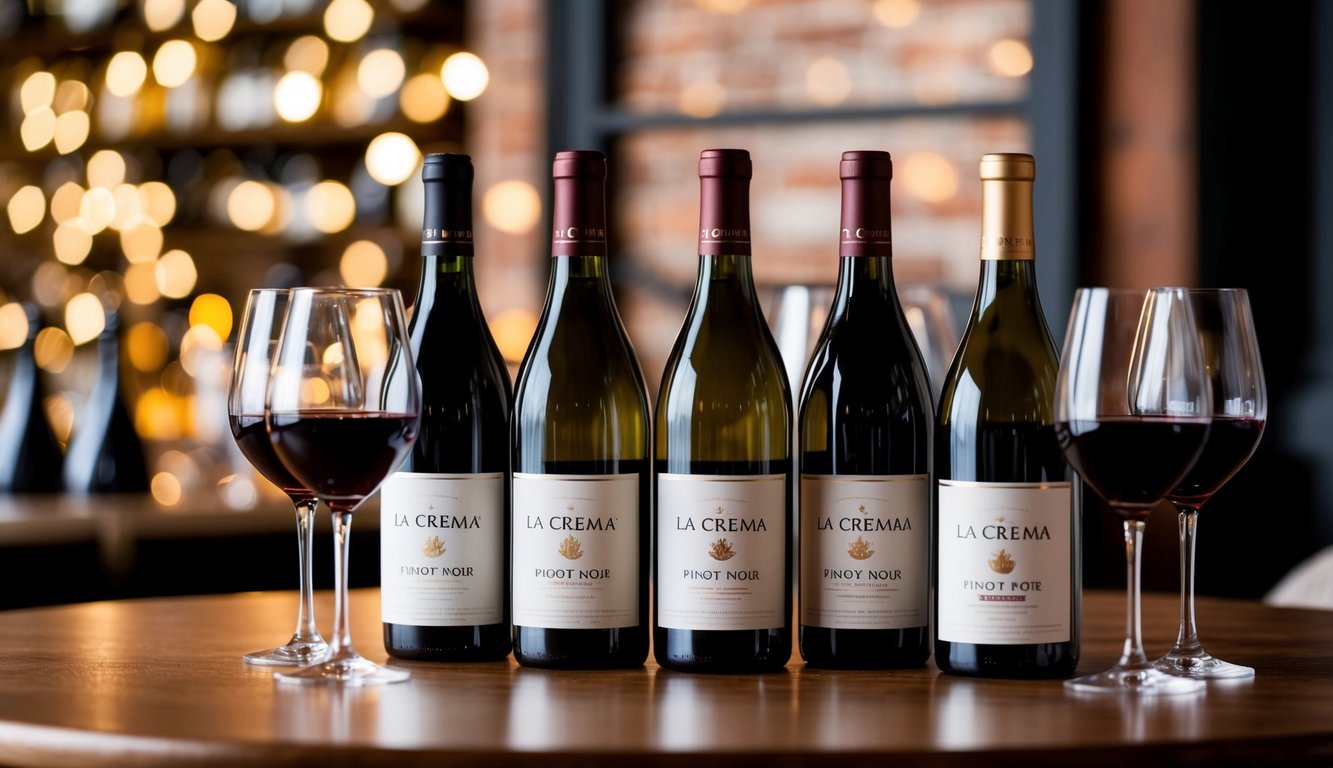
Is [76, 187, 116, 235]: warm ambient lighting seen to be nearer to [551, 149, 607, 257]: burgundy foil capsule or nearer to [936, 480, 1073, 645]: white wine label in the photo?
[551, 149, 607, 257]: burgundy foil capsule

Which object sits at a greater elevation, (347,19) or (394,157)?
(347,19)

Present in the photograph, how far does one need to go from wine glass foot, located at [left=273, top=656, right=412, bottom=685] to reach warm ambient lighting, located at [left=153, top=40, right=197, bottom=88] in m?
3.75

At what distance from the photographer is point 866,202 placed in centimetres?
104

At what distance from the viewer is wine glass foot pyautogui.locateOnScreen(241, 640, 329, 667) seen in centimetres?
106

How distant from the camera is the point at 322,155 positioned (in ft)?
14.5

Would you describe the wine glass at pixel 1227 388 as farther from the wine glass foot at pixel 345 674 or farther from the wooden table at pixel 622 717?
the wine glass foot at pixel 345 674

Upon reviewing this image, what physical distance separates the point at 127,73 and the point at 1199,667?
4.14 meters

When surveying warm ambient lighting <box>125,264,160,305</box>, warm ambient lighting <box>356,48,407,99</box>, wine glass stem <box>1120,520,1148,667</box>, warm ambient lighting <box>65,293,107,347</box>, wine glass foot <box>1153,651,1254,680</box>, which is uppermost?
warm ambient lighting <box>356,48,407,99</box>

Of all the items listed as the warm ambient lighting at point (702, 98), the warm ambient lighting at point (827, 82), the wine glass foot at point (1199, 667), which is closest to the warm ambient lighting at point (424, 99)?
the warm ambient lighting at point (702, 98)

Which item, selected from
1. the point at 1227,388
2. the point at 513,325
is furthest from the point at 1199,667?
the point at 513,325

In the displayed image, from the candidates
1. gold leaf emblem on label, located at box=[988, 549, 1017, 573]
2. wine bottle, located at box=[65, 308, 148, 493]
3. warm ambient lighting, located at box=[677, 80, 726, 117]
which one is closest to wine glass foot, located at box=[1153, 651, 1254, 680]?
gold leaf emblem on label, located at box=[988, 549, 1017, 573]

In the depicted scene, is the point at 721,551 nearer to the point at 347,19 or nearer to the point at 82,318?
the point at 347,19

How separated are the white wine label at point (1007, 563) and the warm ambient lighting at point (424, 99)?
3192mm

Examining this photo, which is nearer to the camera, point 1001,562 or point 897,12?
point 1001,562
